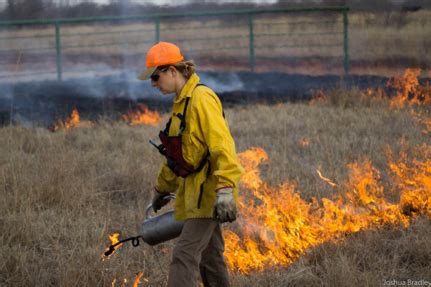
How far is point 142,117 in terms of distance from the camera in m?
10.4

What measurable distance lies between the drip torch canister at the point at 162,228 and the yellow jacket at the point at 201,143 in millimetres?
234

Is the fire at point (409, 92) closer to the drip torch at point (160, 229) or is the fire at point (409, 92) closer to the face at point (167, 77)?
the drip torch at point (160, 229)

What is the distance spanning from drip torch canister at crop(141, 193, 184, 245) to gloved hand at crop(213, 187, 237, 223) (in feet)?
1.85

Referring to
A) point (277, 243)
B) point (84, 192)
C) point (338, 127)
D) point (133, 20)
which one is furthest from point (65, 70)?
point (277, 243)

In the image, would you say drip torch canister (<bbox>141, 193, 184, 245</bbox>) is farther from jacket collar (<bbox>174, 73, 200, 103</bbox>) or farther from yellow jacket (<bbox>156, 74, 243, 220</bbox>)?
jacket collar (<bbox>174, 73, 200, 103</bbox>)

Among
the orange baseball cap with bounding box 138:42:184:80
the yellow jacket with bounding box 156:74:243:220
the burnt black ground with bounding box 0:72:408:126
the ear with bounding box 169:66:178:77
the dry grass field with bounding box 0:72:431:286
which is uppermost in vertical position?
the orange baseball cap with bounding box 138:42:184:80

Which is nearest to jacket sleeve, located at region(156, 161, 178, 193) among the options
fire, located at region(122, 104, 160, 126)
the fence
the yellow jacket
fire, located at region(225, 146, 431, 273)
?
the yellow jacket

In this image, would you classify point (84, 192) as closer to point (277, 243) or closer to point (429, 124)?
point (277, 243)

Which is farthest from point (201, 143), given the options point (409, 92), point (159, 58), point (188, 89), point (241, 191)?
point (409, 92)

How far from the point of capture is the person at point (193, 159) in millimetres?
3422

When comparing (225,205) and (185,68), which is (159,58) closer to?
(185,68)

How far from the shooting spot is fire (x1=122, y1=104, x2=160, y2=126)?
33.0ft

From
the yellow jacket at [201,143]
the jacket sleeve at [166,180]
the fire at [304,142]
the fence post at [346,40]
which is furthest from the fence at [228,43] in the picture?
the yellow jacket at [201,143]

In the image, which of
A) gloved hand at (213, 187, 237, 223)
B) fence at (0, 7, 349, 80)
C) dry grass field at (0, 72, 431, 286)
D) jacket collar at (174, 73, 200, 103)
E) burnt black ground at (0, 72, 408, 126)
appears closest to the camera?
gloved hand at (213, 187, 237, 223)
